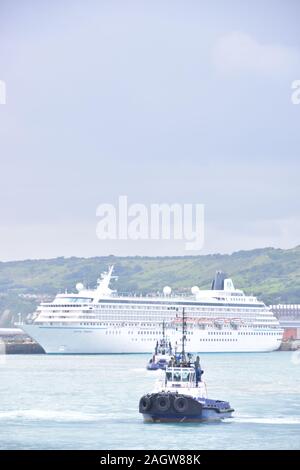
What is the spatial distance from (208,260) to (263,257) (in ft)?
26.4

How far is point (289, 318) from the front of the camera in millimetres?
122750

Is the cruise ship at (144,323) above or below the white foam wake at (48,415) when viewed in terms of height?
above

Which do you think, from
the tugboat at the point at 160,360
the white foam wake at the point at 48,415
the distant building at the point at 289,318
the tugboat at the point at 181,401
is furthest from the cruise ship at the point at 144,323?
the tugboat at the point at 181,401

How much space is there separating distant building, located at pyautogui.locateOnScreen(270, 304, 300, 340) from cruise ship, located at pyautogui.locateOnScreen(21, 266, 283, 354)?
1358cm

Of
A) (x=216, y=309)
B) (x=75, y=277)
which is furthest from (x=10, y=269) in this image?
(x=216, y=309)

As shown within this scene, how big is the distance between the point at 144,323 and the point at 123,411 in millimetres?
51042

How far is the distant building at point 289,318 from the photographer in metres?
110

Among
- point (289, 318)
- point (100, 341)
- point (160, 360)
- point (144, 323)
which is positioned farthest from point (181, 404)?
Result: point (289, 318)

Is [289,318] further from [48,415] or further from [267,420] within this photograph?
[267,420]

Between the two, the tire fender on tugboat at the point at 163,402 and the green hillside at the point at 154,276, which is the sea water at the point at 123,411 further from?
the green hillside at the point at 154,276

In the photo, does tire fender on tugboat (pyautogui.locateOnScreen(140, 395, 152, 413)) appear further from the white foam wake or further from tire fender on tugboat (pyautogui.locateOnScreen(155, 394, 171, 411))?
the white foam wake

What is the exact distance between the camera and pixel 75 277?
172250 millimetres
